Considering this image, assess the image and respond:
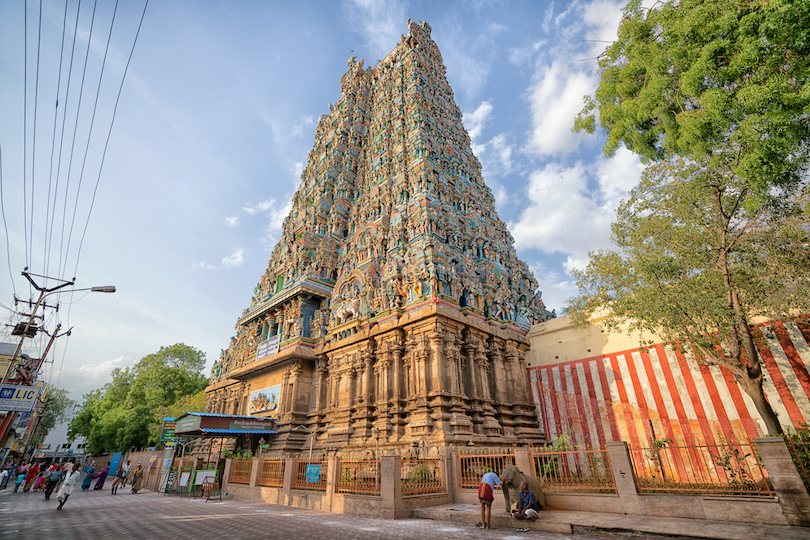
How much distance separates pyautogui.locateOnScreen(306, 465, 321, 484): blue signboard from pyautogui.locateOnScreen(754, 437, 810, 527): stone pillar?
34.3 feet

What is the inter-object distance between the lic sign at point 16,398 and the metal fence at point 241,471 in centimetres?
707

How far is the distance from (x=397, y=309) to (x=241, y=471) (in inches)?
354

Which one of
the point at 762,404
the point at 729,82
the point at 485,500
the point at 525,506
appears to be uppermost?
the point at 729,82

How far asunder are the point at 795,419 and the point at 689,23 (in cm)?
1154

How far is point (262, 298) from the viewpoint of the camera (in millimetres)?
25219

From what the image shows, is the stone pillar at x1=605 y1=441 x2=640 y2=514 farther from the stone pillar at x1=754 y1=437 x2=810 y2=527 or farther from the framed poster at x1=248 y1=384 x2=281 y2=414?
the framed poster at x1=248 y1=384 x2=281 y2=414

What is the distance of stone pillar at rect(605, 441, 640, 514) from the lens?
7574mm

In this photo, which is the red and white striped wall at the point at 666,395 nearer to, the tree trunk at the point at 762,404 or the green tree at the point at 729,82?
the tree trunk at the point at 762,404

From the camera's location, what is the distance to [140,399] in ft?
133

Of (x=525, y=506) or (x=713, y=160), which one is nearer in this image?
(x=525, y=506)

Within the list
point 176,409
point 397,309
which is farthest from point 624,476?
point 176,409

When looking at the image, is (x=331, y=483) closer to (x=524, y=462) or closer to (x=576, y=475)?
(x=524, y=462)

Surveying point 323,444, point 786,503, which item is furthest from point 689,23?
point 323,444

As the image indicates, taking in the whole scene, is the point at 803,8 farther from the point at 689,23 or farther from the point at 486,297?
the point at 486,297
